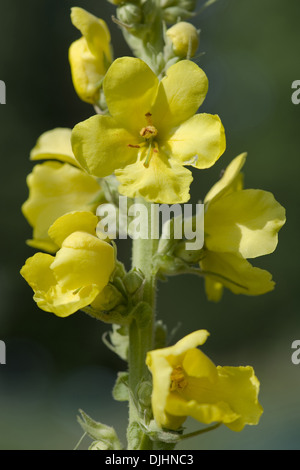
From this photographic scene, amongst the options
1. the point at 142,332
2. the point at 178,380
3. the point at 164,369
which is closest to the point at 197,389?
the point at 178,380

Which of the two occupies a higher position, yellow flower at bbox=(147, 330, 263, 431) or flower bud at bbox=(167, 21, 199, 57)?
flower bud at bbox=(167, 21, 199, 57)

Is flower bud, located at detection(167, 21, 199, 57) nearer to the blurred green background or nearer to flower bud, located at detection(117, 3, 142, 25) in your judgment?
flower bud, located at detection(117, 3, 142, 25)

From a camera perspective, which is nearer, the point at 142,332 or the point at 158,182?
the point at 158,182

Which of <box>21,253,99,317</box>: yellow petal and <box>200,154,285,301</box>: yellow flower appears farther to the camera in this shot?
<box>200,154,285,301</box>: yellow flower

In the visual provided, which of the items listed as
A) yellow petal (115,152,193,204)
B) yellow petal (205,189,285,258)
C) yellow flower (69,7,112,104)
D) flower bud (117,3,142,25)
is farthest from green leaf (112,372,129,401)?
flower bud (117,3,142,25)

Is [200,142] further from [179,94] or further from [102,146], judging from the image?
[102,146]

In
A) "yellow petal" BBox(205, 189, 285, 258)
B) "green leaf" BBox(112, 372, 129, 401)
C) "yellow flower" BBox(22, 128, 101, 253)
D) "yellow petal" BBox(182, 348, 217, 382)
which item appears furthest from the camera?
"yellow flower" BBox(22, 128, 101, 253)

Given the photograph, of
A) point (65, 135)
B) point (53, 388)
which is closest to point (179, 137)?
point (65, 135)

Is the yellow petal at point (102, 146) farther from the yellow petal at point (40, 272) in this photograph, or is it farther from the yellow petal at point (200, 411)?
the yellow petal at point (200, 411)
